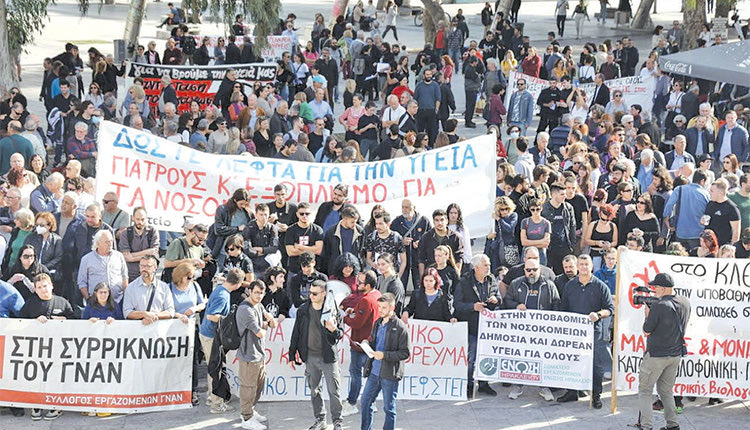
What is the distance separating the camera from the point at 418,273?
13.0 m

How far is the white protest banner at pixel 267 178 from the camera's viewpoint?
43.2ft

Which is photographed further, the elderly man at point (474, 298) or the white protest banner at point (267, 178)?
the white protest banner at point (267, 178)

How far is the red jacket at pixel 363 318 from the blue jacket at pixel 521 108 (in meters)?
10.7

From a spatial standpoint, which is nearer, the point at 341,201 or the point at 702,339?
the point at 702,339

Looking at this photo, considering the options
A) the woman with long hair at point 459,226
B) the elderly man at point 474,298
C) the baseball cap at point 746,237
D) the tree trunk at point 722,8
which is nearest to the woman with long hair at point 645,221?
the baseball cap at point 746,237

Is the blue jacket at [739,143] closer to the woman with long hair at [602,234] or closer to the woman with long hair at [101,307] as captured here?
the woman with long hair at [602,234]

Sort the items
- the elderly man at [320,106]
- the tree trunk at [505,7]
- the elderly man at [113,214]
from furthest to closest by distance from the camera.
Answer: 1. the tree trunk at [505,7]
2. the elderly man at [320,106]
3. the elderly man at [113,214]

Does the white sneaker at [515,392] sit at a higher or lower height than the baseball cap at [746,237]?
lower

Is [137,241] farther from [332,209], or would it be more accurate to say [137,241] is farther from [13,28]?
[13,28]

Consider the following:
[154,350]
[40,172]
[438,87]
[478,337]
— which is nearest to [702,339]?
[478,337]

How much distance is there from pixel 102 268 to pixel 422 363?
3152 millimetres

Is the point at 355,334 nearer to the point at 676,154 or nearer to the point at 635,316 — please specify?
the point at 635,316

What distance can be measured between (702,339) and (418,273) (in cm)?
309

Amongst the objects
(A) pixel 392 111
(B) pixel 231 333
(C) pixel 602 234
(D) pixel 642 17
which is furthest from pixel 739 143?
(D) pixel 642 17
